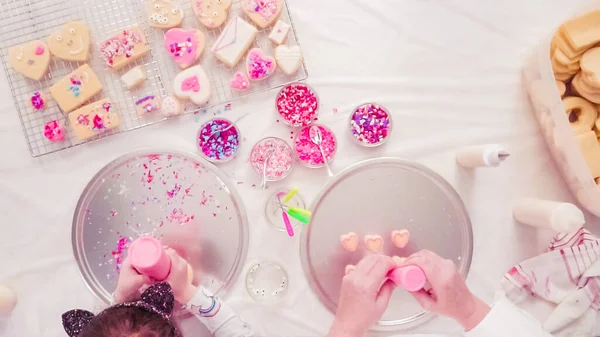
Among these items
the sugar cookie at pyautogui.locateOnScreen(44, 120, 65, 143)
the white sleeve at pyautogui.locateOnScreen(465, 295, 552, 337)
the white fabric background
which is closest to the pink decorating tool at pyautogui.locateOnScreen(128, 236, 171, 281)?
the white fabric background

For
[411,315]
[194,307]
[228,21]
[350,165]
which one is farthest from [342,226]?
[228,21]

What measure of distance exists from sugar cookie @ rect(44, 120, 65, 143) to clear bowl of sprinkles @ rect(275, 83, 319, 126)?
462 mm

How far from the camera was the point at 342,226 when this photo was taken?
1.14 metres

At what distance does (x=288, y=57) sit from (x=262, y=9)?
0.38 ft

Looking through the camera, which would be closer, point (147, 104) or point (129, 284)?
point (129, 284)

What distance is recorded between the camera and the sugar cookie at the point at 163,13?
113 centimetres

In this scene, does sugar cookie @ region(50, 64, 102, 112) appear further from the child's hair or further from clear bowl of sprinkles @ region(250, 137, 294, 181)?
the child's hair

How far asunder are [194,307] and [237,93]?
1.51 feet

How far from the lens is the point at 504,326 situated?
3.00 ft

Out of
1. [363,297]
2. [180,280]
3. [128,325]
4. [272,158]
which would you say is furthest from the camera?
[272,158]

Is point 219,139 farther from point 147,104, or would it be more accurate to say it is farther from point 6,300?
point 6,300

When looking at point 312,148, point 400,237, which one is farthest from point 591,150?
point 312,148

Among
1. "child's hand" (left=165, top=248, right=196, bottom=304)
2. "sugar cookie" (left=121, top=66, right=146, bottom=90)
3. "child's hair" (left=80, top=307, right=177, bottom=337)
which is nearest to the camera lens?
"child's hair" (left=80, top=307, right=177, bottom=337)

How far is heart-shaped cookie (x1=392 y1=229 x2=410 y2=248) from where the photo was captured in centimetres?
112
